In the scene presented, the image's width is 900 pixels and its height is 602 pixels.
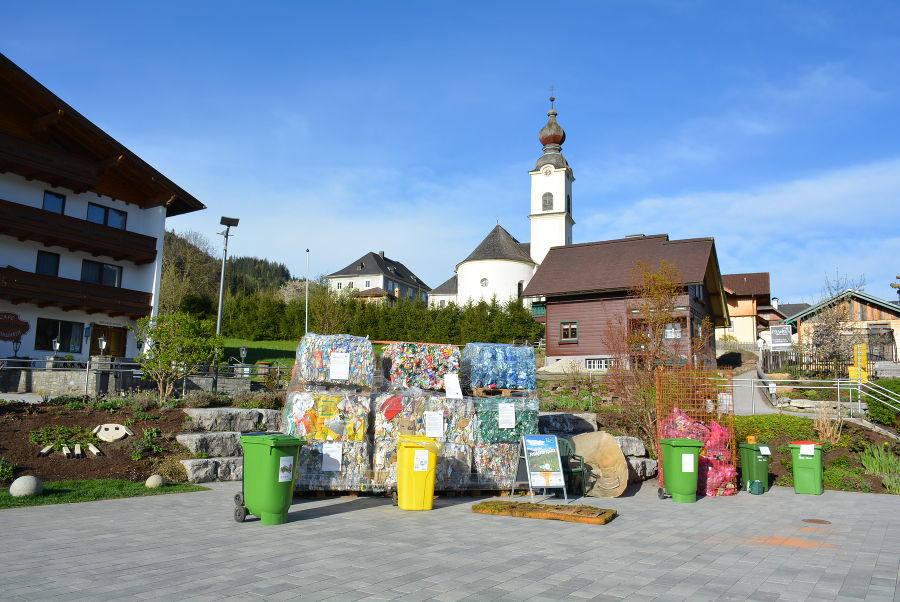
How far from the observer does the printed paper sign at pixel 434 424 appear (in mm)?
11039

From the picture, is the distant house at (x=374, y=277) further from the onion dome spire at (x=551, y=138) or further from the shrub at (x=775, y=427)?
the shrub at (x=775, y=427)

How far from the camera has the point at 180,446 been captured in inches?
491

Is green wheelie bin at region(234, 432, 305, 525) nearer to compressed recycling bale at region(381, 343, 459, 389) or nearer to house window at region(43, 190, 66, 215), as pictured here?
compressed recycling bale at region(381, 343, 459, 389)

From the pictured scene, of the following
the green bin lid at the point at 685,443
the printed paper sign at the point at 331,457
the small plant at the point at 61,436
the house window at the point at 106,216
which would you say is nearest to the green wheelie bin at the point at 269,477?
the printed paper sign at the point at 331,457

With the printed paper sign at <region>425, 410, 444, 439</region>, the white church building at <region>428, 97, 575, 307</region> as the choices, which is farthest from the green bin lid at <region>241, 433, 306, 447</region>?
the white church building at <region>428, 97, 575, 307</region>

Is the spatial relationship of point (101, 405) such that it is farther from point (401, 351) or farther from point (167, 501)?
point (401, 351)

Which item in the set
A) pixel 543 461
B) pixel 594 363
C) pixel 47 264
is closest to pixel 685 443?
pixel 543 461

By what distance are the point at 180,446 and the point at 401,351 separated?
476 cm

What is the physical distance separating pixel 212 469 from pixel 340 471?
121 inches

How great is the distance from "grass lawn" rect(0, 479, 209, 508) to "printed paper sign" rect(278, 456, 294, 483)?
3531mm

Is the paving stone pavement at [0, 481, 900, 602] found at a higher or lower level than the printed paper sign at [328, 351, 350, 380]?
lower

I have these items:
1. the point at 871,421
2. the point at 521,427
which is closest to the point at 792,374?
the point at 871,421

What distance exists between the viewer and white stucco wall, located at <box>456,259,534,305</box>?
208 ft

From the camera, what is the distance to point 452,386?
1184 cm
